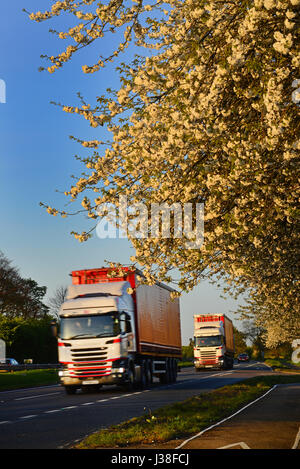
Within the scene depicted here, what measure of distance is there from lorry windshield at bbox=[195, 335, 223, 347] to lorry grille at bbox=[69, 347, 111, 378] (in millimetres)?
26719

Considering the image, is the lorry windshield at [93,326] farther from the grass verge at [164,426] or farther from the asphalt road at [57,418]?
the grass verge at [164,426]

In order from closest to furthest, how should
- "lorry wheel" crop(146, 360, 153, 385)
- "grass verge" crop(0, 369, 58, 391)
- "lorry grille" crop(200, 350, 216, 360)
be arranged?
"lorry wheel" crop(146, 360, 153, 385), "grass verge" crop(0, 369, 58, 391), "lorry grille" crop(200, 350, 216, 360)

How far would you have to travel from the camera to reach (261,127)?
8852mm

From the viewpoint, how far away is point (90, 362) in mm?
23844

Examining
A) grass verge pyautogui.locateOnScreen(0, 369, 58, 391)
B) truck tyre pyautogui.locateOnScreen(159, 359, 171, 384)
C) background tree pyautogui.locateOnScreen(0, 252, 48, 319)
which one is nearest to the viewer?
truck tyre pyautogui.locateOnScreen(159, 359, 171, 384)

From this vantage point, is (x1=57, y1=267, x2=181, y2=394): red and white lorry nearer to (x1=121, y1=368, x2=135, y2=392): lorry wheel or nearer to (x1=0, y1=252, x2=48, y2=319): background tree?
(x1=121, y1=368, x2=135, y2=392): lorry wheel

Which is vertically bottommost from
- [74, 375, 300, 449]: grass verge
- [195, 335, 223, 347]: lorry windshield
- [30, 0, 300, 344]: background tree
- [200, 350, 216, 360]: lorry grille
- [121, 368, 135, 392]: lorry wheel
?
[74, 375, 300, 449]: grass verge

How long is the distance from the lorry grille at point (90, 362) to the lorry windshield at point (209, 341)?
26.7 metres

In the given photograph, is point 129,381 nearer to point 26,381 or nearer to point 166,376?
point 166,376

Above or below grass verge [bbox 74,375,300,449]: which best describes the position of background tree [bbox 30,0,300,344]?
above

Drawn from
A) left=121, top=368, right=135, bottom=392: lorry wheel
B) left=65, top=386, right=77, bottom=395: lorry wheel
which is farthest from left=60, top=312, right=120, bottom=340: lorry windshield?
left=65, top=386, right=77, bottom=395: lorry wheel

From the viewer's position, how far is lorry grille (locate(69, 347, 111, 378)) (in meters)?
23.8

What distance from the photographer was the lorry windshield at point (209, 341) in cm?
4978
